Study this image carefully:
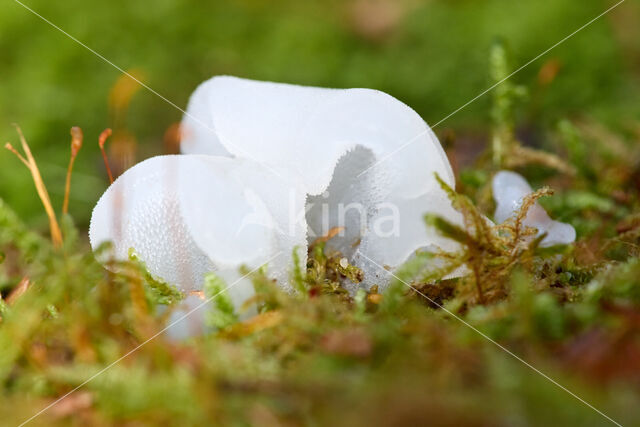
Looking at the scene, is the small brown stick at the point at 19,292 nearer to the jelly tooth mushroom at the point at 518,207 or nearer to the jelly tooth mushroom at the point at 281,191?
the jelly tooth mushroom at the point at 281,191

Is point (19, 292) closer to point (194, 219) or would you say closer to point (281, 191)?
point (194, 219)

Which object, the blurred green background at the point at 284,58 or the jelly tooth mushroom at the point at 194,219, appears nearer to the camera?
the jelly tooth mushroom at the point at 194,219

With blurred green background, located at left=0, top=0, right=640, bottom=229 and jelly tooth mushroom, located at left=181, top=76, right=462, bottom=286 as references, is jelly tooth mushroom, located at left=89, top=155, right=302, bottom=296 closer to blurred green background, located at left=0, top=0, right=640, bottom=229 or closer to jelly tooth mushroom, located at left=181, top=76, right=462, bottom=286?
jelly tooth mushroom, located at left=181, top=76, right=462, bottom=286

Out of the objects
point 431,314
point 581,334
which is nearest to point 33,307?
point 431,314

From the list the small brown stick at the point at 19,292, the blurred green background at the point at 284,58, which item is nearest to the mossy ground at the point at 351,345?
the small brown stick at the point at 19,292

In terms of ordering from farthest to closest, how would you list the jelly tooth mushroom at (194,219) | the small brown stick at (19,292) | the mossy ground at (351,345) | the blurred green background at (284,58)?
1. the blurred green background at (284,58)
2. the small brown stick at (19,292)
3. the jelly tooth mushroom at (194,219)
4. the mossy ground at (351,345)

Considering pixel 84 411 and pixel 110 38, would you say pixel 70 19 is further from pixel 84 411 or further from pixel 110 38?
pixel 84 411
